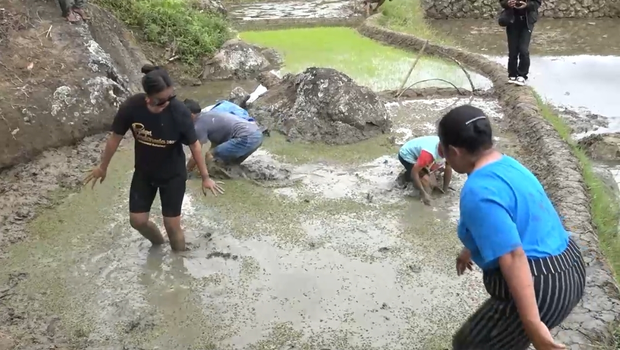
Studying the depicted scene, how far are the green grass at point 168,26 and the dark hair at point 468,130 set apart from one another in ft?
31.8

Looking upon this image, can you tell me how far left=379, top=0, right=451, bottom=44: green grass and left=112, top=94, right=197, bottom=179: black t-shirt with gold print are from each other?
1076 cm

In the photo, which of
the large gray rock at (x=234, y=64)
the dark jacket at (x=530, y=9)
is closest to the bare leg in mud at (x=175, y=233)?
the dark jacket at (x=530, y=9)

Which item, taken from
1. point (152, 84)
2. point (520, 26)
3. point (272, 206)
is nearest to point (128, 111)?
point (152, 84)

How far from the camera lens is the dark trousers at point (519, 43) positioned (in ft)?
27.7

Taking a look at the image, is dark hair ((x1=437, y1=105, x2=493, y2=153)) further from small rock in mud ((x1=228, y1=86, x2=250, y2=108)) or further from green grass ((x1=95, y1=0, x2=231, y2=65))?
green grass ((x1=95, y1=0, x2=231, y2=65))

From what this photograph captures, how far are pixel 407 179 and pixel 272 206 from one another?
1.37m

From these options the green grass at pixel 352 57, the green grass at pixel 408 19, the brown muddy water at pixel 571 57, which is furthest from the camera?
the green grass at pixel 408 19

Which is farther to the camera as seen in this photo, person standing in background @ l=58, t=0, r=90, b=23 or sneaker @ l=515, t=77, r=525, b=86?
sneaker @ l=515, t=77, r=525, b=86

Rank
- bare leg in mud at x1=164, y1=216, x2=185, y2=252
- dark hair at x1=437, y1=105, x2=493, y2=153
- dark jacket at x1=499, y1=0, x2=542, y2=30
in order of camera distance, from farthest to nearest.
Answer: dark jacket at x1=499, y1=0, x2=542, y2=30 < bare leg in mud at x1=164, y1=216, x2=185, y2=252 < dark hair at x1=437, y1=105, x2=493, y2=153

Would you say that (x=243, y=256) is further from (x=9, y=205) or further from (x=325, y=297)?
(x=9, y=205)

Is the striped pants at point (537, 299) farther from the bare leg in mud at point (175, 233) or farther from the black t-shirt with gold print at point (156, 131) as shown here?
the bare leg in mud at point (175, 233)

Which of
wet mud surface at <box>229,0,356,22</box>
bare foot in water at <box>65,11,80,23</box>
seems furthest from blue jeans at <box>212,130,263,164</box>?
wet mud surface at <box>229,0,356,22</box>

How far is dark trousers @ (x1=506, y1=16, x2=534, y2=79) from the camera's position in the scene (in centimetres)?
844

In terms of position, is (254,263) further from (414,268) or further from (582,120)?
(582,120)
